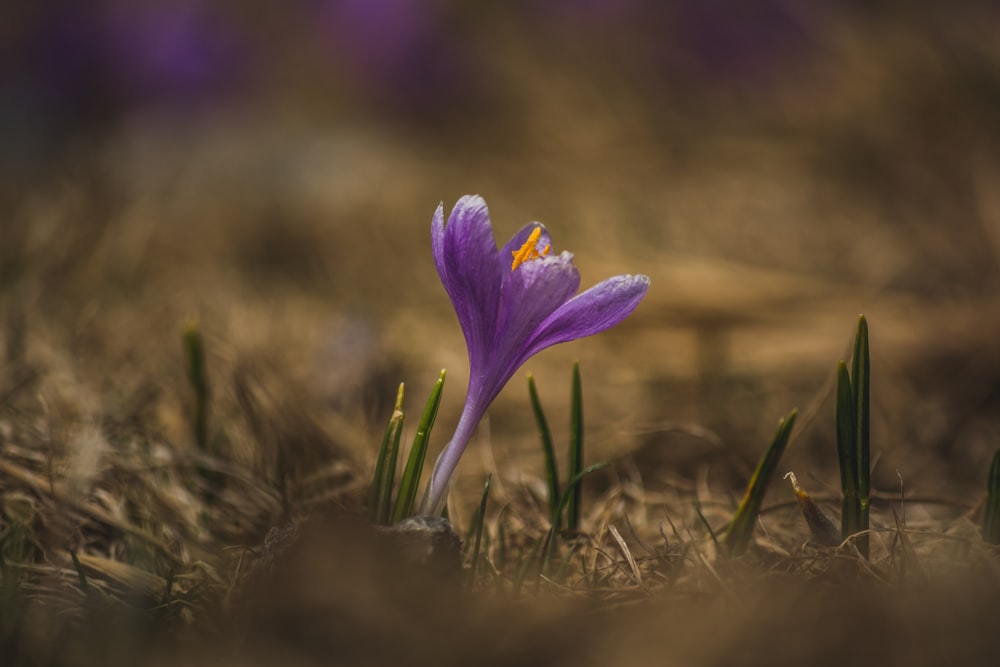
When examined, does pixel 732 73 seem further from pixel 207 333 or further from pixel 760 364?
pixel 207 333

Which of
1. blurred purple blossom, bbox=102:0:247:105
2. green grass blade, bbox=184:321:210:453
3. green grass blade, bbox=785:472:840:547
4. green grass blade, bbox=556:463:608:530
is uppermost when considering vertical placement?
blurred purple blossom, bbox=102:0:247:105

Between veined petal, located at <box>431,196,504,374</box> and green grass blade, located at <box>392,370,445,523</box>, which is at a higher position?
veined petal, located at <box>431,196,504,374</box>

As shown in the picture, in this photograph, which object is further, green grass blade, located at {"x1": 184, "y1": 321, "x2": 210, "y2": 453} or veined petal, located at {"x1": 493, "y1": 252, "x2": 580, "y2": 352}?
green grass blade, located at {"x1": 184, "y1": 321, "x2": 210, "y2": 453}

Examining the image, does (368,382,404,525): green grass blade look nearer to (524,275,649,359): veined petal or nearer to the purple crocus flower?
the purple crocus flower

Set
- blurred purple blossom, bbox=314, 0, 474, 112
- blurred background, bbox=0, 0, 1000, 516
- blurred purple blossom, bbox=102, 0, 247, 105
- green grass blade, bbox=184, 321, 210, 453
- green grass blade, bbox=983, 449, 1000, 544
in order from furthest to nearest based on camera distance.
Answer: blurred purple blossom, bbox=314, 0, 474, 112 → blurred purple blossom, bbox=102, 0, 247, 105 → blurred background, bbox=0, 0, 1000, 516 → green grass blade, bbox=184, 321, 210, 453 → green grass blade, bbox=983, 449, 1000, 544

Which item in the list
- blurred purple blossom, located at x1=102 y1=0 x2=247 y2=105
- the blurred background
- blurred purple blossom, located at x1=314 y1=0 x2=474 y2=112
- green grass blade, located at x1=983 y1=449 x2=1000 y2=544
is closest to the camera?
green grass blade, located at x1=983 y1=449 x2=1000 y2=544

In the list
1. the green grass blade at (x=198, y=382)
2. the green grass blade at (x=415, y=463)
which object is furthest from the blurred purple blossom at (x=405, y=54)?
the green grass blade at (x=415, y=463)

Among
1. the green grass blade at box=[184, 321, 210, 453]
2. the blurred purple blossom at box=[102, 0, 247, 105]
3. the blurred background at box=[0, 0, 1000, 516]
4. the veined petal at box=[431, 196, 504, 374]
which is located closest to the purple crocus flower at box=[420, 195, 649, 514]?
the veined petal at box=[431, 196, 504, 374]
